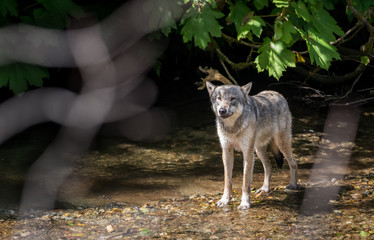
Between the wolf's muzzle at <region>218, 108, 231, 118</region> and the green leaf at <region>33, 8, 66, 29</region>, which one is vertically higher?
the green leaf at <region>33, 8, 66, 29</region>

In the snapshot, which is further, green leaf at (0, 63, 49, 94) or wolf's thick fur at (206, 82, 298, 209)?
green leaf at (0, 63, 49, 94)

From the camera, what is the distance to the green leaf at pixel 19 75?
23.8 ft

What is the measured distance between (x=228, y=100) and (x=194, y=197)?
144 cm

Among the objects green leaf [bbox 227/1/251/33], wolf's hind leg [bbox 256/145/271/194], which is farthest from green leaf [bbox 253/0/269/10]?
wolf's hind leg [bbox 256/145/271/194]

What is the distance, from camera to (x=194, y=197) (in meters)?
6.94

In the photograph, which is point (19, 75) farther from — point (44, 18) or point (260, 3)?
point (260, 3)

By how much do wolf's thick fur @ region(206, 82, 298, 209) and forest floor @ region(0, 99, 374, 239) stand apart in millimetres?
288

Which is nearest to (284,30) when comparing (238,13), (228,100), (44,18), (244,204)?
(238,13)

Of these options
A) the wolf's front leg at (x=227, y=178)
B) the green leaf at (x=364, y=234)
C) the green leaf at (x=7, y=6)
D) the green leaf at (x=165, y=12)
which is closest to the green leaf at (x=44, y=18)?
the green leaf at (x=7, y=6)

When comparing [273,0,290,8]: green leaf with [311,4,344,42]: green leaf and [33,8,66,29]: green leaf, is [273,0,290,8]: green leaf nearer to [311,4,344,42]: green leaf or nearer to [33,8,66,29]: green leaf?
[311,4,344,42]: green leaf

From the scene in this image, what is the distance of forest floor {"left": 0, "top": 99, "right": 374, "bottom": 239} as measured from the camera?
5.64 meters

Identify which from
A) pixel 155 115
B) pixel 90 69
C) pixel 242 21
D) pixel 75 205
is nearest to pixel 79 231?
pixel 75 205

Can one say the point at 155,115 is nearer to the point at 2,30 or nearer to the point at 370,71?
the point at 2,30

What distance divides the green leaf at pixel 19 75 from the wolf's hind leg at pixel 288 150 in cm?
350
